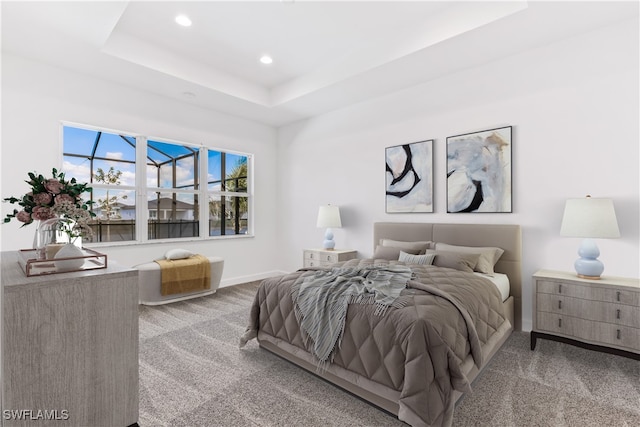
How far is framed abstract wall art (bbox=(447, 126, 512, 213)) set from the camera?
134 inches

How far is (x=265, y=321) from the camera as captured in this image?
268 cm

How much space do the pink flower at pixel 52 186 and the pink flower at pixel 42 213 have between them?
98mm

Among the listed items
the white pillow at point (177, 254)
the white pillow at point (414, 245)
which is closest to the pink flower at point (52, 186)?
the white pillow at point (177, 254)

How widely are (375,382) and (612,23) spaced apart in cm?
370

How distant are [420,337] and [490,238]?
2.16 meters

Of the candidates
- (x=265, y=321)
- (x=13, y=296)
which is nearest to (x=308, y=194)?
(x=265, y=321)

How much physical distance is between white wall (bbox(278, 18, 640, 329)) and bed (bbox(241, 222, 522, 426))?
0.95 metres

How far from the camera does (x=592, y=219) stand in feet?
8.59

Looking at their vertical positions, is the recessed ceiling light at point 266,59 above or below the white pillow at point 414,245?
above

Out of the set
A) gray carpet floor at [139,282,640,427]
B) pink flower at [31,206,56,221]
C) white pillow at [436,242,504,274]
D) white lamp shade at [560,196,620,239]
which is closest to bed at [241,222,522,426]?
gray carpet floor at [139,282,640,427]

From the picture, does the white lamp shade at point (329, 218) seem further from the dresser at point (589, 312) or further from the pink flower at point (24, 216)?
the pink flower at point (24, 216)

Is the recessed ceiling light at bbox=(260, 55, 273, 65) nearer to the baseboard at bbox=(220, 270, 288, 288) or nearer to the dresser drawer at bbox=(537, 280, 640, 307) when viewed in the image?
the baseboard at bbox=(220, 270, 288, 288)

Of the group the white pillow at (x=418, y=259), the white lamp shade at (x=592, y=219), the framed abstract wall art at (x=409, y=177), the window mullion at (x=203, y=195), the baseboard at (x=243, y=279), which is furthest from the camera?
the baseboard at (x=243, y=279)

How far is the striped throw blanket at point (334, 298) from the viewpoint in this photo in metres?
2.11
